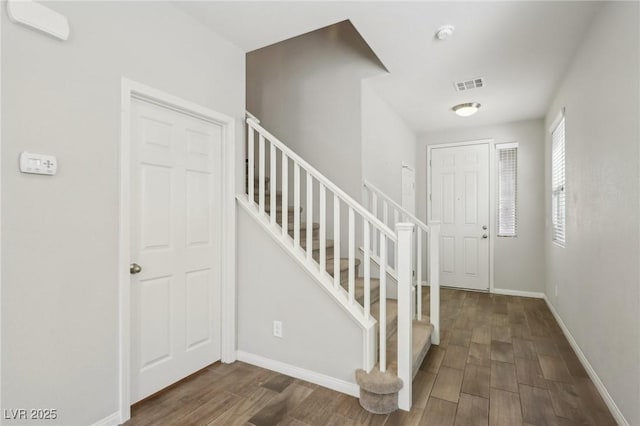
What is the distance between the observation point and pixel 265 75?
3932 millimetres

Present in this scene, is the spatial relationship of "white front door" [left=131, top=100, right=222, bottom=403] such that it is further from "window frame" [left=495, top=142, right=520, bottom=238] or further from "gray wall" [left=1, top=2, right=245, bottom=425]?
"window frame" [left=495, top=142, right=520, bottom=238]

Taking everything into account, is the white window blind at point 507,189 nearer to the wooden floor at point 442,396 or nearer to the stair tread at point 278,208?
the wooden floor at point 442,396

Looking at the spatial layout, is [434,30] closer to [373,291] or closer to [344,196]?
[344,196]

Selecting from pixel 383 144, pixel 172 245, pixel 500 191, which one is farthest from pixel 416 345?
pixel 500 191

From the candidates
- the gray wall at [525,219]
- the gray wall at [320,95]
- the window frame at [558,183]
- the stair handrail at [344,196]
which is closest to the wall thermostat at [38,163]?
the stair handrail at [344,196]

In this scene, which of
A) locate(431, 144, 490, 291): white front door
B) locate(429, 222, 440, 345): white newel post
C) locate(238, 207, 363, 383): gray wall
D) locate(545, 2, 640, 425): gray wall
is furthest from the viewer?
locate(431, 144, 490, 291): white front door

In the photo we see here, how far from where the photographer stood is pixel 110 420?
5.90 feet

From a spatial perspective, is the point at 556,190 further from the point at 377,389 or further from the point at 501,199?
the point at 377,389

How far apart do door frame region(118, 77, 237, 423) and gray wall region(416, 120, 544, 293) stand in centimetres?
412

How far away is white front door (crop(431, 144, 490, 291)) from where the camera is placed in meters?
5.02

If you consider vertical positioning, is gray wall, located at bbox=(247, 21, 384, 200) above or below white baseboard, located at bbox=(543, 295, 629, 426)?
above

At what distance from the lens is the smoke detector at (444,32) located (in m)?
2.44

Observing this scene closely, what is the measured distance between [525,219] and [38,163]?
5465 mm

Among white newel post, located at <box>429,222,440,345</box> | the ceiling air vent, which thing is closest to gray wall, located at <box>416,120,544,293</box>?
the ceiling air vent
